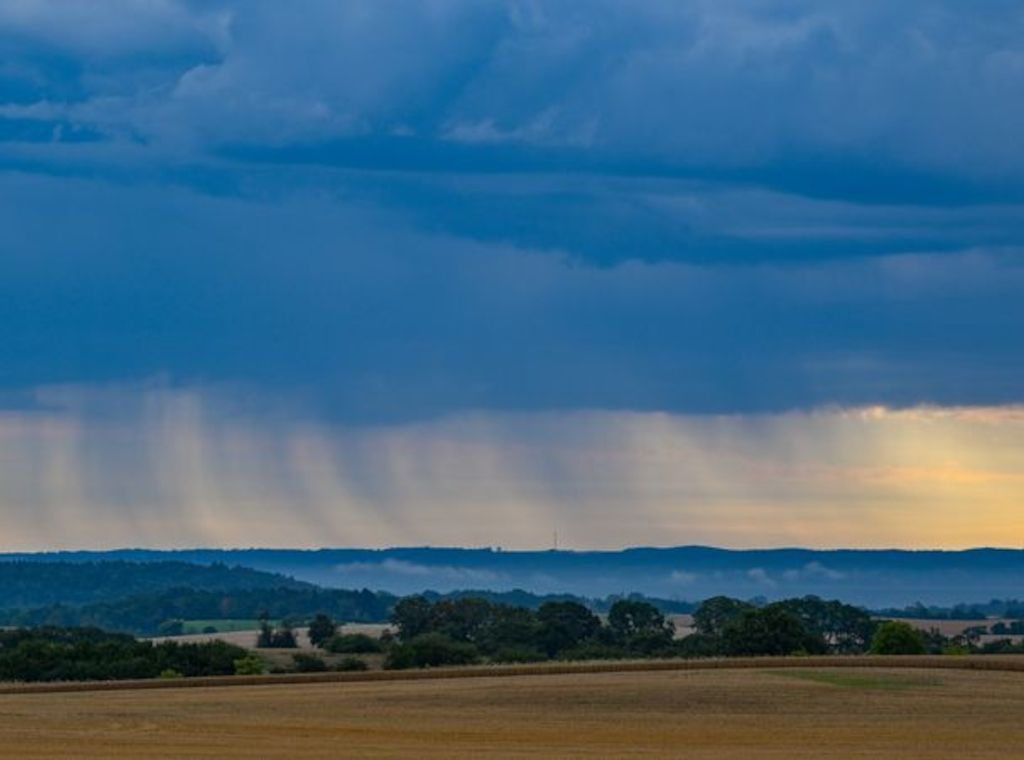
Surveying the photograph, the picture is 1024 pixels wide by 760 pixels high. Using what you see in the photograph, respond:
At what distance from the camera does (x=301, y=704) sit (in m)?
81.1

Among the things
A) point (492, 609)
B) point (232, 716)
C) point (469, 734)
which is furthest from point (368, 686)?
point (492, 609)

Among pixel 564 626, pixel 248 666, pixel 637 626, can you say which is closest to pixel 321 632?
pixel 564 626

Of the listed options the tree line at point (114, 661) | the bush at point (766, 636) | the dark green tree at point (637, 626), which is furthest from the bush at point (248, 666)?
the dark green tree at point (637, 626)

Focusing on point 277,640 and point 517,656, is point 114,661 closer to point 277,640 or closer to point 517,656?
point 517,656

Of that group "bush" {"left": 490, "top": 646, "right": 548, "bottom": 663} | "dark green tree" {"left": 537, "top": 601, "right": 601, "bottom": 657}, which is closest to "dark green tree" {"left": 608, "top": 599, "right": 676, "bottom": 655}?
"dark green tree" {"left": 537, "top": 601, "right": 601, "bottom": 657}

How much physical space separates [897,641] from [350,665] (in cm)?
3487

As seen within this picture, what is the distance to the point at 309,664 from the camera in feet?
411

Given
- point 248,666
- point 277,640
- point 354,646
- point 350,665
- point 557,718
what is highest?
point 277,640

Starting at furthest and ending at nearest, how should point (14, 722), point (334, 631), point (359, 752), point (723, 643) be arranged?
1. point (334, 631)
2. point (723, 643)
3. point (14, 722)
4. point (359, 752)

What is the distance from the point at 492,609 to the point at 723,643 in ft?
216

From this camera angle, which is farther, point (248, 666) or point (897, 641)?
point (897, 641)

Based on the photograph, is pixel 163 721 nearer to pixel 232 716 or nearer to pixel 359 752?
pixel 232 716

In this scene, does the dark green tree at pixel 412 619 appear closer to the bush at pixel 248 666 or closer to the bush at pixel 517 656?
the bush at pixel 517 656

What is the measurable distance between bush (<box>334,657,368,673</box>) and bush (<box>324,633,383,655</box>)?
21990 mm
